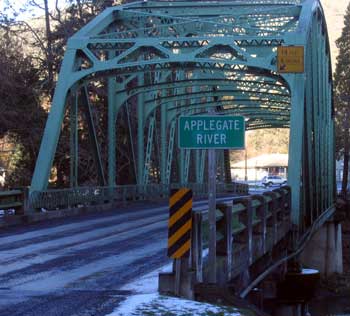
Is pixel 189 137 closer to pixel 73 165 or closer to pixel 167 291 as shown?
pixel 167 291

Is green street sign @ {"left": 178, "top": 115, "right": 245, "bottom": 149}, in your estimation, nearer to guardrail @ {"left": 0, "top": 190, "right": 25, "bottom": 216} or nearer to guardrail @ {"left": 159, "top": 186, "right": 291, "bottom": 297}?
guardrail @ {"left": 159, "top": 186, "right": 291, "bottom": 297}

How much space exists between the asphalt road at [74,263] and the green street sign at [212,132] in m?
1.98

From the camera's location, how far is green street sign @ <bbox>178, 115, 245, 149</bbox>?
292 inches

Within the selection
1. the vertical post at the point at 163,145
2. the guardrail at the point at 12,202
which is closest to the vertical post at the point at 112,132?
the vertical post at the point at 163,145

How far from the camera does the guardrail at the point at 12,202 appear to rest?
652 inches

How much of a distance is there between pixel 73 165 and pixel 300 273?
9.92 metres

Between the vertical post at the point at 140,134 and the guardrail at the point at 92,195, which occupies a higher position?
the vertical post at the point at 140,134

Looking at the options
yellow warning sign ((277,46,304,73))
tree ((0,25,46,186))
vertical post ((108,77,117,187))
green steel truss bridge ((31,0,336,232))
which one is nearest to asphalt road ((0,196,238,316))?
green steel truss bridge ((31,0,336,232))

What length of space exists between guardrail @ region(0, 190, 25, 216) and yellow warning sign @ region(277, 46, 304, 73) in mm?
7735

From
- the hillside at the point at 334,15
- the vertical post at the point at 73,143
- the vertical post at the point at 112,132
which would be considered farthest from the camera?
the hillside at the point at 334,15

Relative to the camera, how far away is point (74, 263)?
10125mm

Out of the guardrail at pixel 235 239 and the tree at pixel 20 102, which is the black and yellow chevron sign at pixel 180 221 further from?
the tree at pixel 20 102

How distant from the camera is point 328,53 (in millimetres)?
28016

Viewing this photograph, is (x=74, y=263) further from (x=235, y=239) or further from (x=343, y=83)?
(x=343, y=83)
